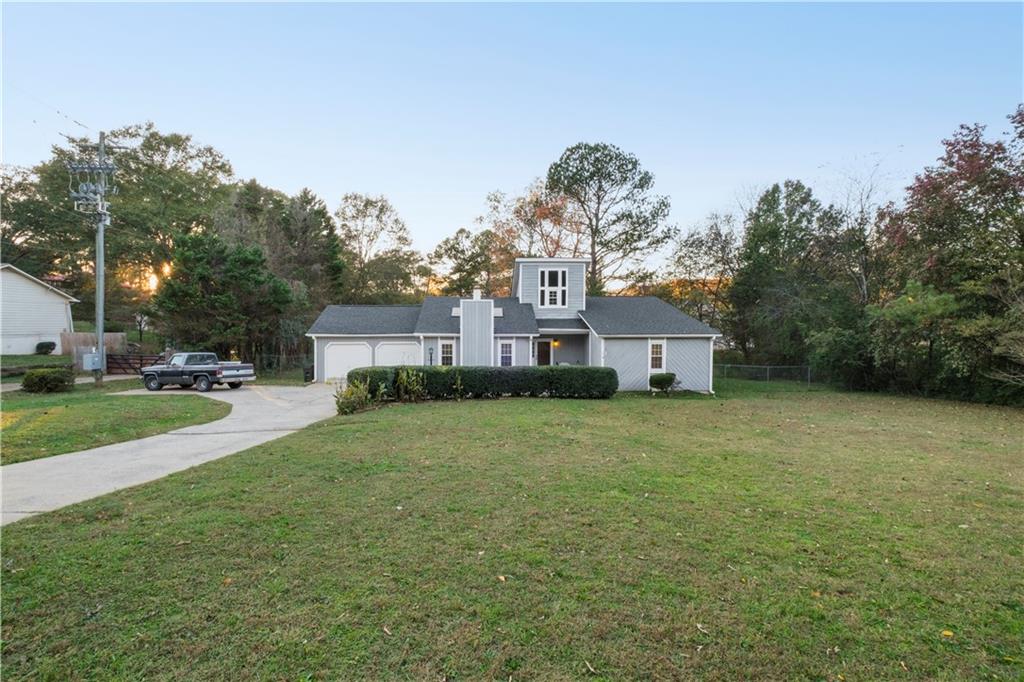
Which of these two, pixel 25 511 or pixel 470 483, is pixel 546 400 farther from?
pixel 25 511

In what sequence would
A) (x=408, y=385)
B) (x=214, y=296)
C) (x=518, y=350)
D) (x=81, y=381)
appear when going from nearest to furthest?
(x=408, y=385)
(x=81, y=381)
(x=518, y=350)
(x=214, y=296)

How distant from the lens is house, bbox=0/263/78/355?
80.4 feet

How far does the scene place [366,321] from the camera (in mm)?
22188

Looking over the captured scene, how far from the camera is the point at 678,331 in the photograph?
19.3 m

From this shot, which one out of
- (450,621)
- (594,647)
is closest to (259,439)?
(450,621)

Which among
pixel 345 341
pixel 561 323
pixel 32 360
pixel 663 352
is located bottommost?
pixel 32 360

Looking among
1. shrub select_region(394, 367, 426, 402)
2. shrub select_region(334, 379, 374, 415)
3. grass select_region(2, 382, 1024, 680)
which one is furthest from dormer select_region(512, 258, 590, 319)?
grass select_region(2, 382, 1024, 680)

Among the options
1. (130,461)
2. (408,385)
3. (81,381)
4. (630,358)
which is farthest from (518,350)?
(81,381)

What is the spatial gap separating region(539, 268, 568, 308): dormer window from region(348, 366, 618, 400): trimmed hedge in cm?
731

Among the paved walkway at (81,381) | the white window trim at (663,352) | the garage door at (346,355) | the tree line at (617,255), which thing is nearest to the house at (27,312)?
the tree line at (617,255)

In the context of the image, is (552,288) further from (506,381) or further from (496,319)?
(506,381)

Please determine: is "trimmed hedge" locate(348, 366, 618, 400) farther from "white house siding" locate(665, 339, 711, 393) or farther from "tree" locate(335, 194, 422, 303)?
"tree" locate(335, 194, 422, 303)

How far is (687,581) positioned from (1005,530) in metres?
3.79

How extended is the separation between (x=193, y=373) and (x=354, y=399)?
1037 cm
